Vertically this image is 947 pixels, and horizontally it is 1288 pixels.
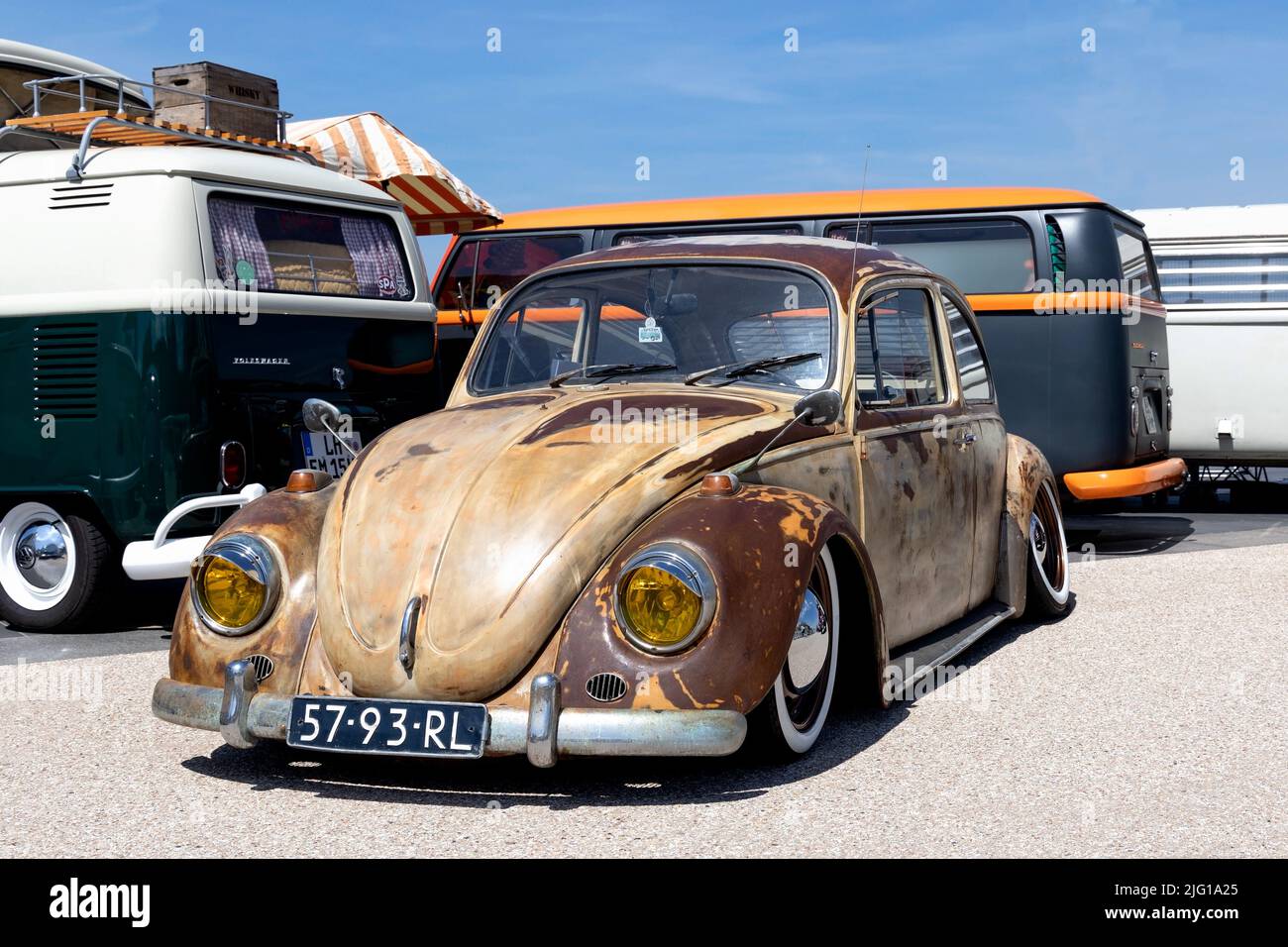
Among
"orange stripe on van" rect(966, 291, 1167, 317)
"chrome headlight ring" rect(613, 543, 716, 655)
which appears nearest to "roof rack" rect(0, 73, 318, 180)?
"orange stripe on van" rect(966, 291, 1167, 317)

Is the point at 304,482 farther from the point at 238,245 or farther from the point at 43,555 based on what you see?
the point at 43,555

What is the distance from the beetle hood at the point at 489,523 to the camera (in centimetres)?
413

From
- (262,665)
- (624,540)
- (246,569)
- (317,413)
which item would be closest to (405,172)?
(317,413)

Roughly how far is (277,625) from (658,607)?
4.04 feet

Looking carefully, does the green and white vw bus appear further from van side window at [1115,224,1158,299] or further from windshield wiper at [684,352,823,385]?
van side window at [1115,224,1158,299]

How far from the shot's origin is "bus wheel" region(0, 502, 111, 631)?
7.44 m

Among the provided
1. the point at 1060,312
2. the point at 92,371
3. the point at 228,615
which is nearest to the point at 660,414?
the point at 228,615

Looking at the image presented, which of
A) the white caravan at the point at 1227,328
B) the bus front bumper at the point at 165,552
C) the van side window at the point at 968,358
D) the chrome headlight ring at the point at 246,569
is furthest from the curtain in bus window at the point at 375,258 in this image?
the white caravan at the point at 1227,328

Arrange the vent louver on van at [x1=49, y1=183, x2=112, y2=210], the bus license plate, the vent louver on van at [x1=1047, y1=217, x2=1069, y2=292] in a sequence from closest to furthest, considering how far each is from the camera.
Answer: the vent louver on van at [x1=49, y1=183, x2=112, y2=210], the bus license plate, the vent louver on van at [x1=1047, y1=217, x2=1069, y2=292]

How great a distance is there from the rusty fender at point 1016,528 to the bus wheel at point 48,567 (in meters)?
4.40

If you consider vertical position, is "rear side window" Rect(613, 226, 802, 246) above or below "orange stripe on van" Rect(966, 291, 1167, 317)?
above

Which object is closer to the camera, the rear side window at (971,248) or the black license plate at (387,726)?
the black license plate at (387,726)

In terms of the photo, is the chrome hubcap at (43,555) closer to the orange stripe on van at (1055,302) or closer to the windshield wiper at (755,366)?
the windshield wiper at (755,366)

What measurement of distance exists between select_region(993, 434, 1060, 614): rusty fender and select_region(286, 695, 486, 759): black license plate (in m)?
3.49
